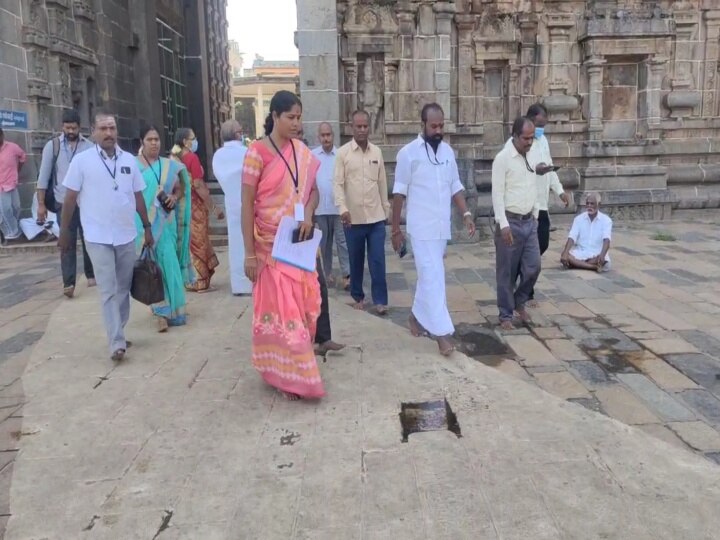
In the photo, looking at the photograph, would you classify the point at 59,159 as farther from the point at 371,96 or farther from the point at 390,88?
the point at 390,88

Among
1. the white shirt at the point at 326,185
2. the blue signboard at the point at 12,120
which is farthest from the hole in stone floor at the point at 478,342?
the blue signboard at the point at 12,120

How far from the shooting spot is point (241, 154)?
6734 mm

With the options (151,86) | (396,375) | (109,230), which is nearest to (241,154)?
(109,230)

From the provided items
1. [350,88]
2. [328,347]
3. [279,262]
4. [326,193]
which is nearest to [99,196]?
[279,262]

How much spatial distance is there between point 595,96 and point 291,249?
9.14 metres

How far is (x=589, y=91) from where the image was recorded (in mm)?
11602

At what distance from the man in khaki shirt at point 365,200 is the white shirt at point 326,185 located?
2.25 ft

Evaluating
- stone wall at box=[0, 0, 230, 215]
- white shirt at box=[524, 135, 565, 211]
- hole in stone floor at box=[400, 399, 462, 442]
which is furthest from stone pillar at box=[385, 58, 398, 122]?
hole in stone floor at box=[400, 399, 462, 442]

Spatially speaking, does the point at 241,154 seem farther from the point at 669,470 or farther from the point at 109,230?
the point at 669,470

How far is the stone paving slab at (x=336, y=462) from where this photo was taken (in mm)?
2770

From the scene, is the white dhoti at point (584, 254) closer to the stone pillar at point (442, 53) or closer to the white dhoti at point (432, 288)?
the white dhoti at point (432, 288)

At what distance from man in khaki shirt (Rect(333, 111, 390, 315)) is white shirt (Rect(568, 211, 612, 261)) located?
2.73 m

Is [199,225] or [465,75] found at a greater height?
[465,75]

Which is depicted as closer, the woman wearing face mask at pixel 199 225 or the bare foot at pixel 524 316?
the bare foot at pixel 524 316
